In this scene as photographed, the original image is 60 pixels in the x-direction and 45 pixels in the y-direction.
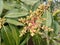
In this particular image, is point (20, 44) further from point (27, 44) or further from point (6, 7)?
point (6, 7)

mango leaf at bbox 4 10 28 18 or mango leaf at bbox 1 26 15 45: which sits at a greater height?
mango leaf at bbox 4 10 28 18

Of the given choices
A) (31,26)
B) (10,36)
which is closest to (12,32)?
(10,36)

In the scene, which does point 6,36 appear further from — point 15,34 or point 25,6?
point 25,6

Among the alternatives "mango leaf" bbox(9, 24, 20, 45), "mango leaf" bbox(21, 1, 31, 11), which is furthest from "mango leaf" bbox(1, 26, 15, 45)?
"mango leaf" bbox(21, 1, 31, 11)

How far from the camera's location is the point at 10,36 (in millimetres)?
622

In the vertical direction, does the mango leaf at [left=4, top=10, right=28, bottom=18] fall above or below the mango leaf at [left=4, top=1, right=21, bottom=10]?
below

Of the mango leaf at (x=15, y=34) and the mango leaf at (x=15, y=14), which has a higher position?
the mango leaf at (x=15, y=14)

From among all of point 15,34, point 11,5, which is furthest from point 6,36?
point 11,5

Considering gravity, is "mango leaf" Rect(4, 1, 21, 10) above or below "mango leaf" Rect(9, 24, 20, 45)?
above

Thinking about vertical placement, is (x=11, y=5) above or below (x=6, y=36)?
above

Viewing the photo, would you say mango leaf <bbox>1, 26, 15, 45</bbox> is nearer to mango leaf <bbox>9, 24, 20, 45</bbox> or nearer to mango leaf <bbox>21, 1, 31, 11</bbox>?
mango leaf <bbox>9, 24, 20, 45</bbox>

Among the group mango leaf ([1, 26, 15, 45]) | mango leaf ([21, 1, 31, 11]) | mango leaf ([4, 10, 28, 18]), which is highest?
mango leaf ([21, 1, 31, 11])

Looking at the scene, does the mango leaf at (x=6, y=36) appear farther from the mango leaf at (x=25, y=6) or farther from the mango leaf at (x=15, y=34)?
the mango leaf at (x=25, y=6)

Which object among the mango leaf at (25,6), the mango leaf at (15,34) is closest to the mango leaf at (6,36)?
the mango leaf at (15,34)
